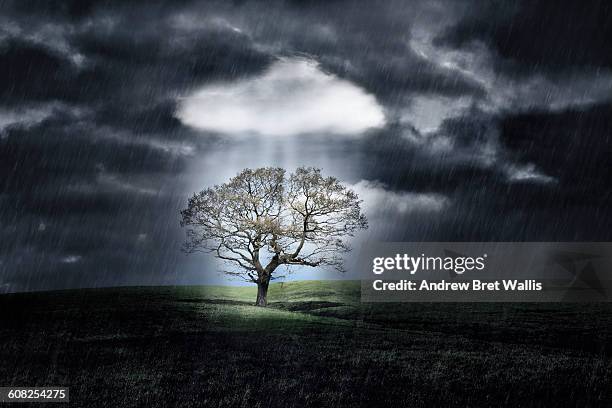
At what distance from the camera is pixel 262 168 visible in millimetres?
54750

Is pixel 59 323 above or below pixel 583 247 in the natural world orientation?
below

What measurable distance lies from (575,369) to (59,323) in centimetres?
3363

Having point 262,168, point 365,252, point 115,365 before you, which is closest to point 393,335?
point 115,365

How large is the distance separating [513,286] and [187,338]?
59.2 meters

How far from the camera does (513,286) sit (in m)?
79.2

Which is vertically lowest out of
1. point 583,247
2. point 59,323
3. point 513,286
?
point 59,323

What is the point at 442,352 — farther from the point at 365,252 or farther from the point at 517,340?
the point at 365,252

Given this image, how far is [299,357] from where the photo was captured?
91.0ft

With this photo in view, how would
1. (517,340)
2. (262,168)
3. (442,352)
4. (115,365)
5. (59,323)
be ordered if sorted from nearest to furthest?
Result: (115,365), (442,352), (517,340), (59,323), (262,168)

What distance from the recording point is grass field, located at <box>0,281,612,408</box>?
69.7 ft

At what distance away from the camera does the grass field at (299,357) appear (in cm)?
2123

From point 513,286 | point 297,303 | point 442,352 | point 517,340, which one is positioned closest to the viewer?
point 442,352

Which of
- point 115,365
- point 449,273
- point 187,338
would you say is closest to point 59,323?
point 187,338

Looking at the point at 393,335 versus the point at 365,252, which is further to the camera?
the point at 365,252
